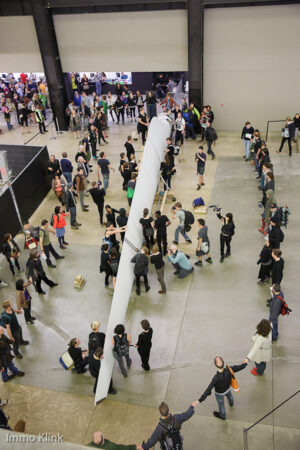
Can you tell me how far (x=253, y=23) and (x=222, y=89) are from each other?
2.76 m

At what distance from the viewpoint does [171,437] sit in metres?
5.74

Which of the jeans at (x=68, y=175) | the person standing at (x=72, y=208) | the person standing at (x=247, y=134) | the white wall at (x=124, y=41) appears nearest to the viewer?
the person standing at (x=72, y=208)

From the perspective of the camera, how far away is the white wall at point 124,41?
17.0 meters

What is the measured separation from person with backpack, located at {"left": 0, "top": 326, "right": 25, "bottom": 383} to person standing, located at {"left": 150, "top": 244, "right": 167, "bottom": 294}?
3.27 metres

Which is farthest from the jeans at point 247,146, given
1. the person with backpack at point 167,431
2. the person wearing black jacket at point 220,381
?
the person with backpack at point 167,431

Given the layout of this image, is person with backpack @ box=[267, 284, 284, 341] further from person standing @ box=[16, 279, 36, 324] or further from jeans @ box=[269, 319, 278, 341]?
person standing @ box=[16, 279, 36, 324]

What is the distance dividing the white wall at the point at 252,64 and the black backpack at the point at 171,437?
49.0 ft

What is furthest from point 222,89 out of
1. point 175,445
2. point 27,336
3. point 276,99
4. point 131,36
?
point 175,445

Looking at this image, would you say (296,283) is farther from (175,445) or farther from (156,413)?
(175,445)

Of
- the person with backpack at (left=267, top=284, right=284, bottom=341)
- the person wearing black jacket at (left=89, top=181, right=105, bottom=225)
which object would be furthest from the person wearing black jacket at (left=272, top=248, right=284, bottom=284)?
the person wearing black jacket at (left=89, top=181, right=105, bottom=225)

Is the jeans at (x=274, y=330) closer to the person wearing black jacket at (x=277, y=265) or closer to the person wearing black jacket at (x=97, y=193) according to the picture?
the person wearing black jacket at (x=277, y=265)

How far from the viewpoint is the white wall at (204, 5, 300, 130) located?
16062 mm

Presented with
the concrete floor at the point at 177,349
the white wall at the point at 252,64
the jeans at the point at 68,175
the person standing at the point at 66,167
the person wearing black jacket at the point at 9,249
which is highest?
the white wall at the point at 252,64

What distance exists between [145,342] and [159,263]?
216 cm
